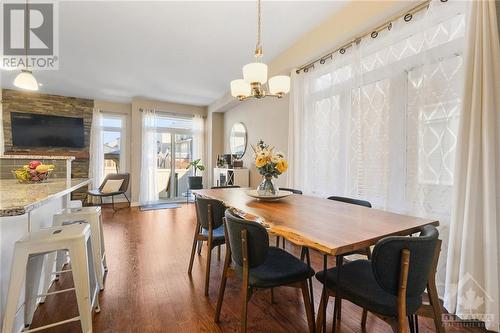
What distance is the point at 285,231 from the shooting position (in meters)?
1.15

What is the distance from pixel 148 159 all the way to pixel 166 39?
11.4ft

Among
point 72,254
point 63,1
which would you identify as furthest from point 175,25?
point 72,254

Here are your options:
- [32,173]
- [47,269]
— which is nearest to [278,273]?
[47,269]

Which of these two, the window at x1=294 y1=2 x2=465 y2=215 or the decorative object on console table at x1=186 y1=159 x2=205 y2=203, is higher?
the window at x1=294 y1=2 x2=465 y2=215

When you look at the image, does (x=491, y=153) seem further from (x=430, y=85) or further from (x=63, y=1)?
(x=63, y=1)

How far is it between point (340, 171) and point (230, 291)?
172 cm

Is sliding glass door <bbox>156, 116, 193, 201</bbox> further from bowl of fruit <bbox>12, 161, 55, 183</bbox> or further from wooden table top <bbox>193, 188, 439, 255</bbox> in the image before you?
wooden table top <bbox>193, 188, 439, 255</bbox>

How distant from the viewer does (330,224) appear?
1267 millimetres

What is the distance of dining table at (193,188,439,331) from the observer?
1.01 m

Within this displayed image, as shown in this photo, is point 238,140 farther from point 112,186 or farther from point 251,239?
point 251,239

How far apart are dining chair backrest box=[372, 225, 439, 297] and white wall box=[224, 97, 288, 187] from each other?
8.63 feet

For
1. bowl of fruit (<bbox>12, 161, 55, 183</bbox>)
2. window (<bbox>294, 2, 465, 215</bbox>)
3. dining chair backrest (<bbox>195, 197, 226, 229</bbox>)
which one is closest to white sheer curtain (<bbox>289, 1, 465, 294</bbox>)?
window (<bbox>294, 2, 465, 215</bbox>)

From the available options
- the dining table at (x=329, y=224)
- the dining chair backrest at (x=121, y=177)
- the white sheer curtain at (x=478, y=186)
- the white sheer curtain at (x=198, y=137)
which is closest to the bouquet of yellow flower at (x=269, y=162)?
the dining table at (x=329, y=224)

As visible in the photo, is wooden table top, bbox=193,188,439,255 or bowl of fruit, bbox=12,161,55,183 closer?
Result: wooden table top, bbox=193,188,439,255
